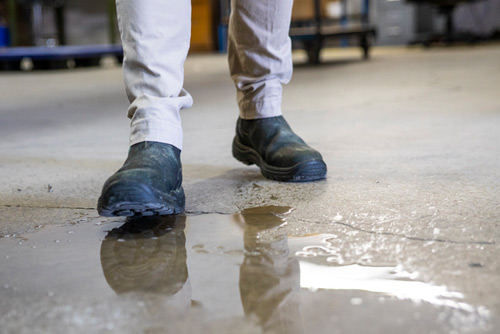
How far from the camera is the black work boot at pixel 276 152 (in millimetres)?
964

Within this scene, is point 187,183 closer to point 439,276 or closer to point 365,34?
point 439,276

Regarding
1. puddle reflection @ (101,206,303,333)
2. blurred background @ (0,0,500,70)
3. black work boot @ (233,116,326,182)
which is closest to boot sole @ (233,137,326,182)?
black work boot @ (233,116,326,182)

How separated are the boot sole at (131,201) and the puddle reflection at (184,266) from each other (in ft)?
0.07

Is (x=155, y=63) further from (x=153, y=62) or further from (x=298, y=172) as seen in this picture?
(x=298, y=172)

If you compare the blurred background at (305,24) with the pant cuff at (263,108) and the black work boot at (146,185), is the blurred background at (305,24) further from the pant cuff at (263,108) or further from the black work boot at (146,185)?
the black work boot at (146,185)

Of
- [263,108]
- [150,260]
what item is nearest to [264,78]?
[263,108]

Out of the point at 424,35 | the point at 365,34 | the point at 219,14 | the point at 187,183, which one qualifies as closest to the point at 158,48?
the point at 187,183

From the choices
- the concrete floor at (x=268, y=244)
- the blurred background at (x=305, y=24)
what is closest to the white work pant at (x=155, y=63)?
the concrete floor at (x=268, y=244)

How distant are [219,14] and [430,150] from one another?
7.73m

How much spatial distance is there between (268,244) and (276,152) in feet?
1.13

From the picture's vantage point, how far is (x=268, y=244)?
0.67m

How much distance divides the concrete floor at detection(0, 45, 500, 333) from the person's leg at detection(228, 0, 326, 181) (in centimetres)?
5

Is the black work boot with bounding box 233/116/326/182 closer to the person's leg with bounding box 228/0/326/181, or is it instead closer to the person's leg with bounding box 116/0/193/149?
the person's leg with bounding box 228/0/326/181

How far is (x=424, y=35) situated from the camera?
7223 millimetres
